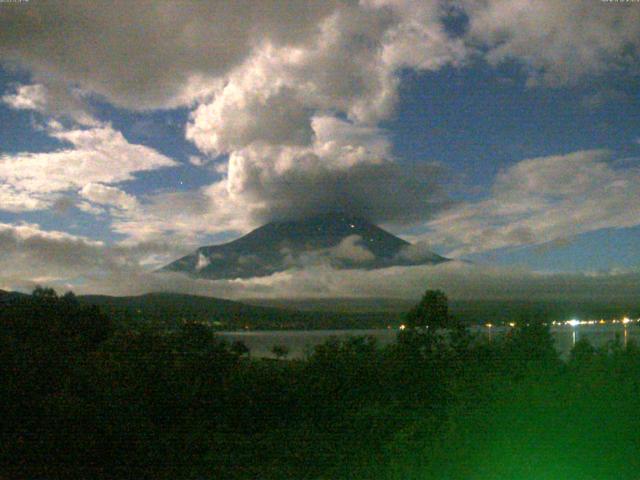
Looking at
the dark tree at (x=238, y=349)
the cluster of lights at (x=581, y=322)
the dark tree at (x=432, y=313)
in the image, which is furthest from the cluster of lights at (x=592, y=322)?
the dark tree at (x=238, y=349)

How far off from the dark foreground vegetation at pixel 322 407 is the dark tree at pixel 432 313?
3 cm

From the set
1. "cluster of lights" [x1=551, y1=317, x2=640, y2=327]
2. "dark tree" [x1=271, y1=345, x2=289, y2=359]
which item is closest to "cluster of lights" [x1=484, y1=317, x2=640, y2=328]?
"cluster of lights" [x1=551, y1=317, x2=640, y2=327]

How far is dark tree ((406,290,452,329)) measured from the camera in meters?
10.9

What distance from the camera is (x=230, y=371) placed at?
1127 cm

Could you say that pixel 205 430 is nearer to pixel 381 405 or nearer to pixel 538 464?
pixel 381 405

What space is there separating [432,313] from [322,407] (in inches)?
103

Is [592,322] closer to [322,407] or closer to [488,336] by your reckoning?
[488,336]

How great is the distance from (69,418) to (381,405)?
15.6 feet

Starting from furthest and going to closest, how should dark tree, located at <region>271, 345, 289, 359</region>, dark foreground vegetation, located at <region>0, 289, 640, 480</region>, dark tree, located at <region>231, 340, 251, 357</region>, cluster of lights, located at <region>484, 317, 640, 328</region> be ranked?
1. dark tree, located at <region>271, 345, 289, 359</region>
2. dark tree, located at <region>231, 340, 251, 357</region>
3. cluster of lights, located at <region>484, 317, 640, 328</region>
4. dark foreground vegetation, located at <region>0, 289, 640, 480</region>

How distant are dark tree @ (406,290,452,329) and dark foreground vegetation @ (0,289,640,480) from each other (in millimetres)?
29

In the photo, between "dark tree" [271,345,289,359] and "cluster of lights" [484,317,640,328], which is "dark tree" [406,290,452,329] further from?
"dark tree" [271,345,289,359]

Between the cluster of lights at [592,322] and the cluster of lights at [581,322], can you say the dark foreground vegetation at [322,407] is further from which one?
the cluster of lights at [592,322]

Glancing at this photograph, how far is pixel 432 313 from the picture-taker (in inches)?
432

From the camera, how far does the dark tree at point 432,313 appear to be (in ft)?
35.7
